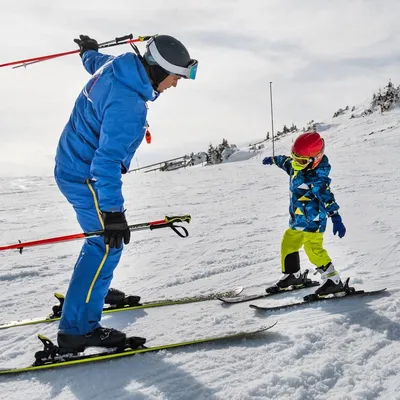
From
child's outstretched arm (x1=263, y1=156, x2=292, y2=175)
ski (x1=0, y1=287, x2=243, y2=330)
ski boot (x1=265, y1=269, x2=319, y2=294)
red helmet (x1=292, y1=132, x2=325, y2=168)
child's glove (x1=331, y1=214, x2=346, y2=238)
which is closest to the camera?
ski (x1=0, y1=287, x2=243, y2=330)

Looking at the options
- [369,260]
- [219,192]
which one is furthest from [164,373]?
[219,192]

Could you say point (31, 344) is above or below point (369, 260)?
above

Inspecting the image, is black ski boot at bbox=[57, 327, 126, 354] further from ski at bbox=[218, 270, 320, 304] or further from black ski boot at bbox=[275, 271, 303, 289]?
black ski boot at bbox=[275, 271, 303, 289]

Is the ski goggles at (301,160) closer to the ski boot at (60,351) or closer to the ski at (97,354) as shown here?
the ski at (97,354)

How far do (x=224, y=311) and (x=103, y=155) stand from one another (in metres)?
1.79

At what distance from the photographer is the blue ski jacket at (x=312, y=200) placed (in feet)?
13.6

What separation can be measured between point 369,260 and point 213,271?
5.38ft

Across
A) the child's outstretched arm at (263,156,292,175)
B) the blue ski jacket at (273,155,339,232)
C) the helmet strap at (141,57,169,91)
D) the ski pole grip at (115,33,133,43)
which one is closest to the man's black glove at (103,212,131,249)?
the helmet strap at (141,57,169,91)

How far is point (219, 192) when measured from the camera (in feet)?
37.1

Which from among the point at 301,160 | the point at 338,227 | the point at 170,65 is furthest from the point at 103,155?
the point at 338,227

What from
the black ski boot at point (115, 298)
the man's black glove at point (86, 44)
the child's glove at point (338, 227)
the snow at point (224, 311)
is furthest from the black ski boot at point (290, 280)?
the man's black glove at point (86, 44)

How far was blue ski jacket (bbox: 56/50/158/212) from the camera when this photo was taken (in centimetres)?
275

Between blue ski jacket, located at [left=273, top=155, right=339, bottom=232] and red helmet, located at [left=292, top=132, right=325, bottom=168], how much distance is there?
88 mm

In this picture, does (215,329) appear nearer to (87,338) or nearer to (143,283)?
(87,338)
